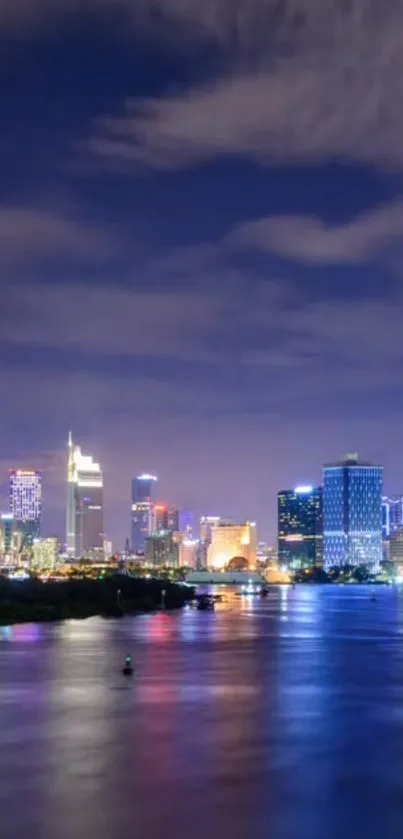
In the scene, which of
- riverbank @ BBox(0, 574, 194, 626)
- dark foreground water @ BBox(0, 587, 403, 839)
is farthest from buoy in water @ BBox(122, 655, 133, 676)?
riverbank @ BBox(0, 574, 194, 626)

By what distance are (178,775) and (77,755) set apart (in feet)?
13.7

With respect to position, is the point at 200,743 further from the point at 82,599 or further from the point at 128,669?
the point at 82,599

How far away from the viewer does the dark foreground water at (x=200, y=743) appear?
2786 centimetres

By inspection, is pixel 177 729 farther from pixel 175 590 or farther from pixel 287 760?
pixel 175 590

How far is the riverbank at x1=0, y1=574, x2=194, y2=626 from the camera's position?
379ft

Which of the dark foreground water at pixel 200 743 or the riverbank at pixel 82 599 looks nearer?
the dark foreground water at pixel 200 743

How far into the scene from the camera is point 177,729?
41.4m

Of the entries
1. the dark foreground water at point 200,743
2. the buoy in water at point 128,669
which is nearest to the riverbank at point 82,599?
the dark foreground water at point 200,743

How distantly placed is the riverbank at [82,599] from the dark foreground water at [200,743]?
3994cm

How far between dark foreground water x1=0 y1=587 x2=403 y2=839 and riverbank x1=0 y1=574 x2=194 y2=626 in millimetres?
39935

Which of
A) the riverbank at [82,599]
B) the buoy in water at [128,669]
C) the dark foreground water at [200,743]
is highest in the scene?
the riverbank at [82,599]

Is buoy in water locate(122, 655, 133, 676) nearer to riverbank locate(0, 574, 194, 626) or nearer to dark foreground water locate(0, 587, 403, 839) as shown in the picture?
dark foreground water locate(0, 587, 403, 839)

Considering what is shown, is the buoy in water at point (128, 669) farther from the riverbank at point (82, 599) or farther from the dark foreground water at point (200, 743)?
the riverbank at point (82, 599)

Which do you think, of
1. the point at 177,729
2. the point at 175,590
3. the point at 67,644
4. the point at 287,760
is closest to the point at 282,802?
the point at 287,760
